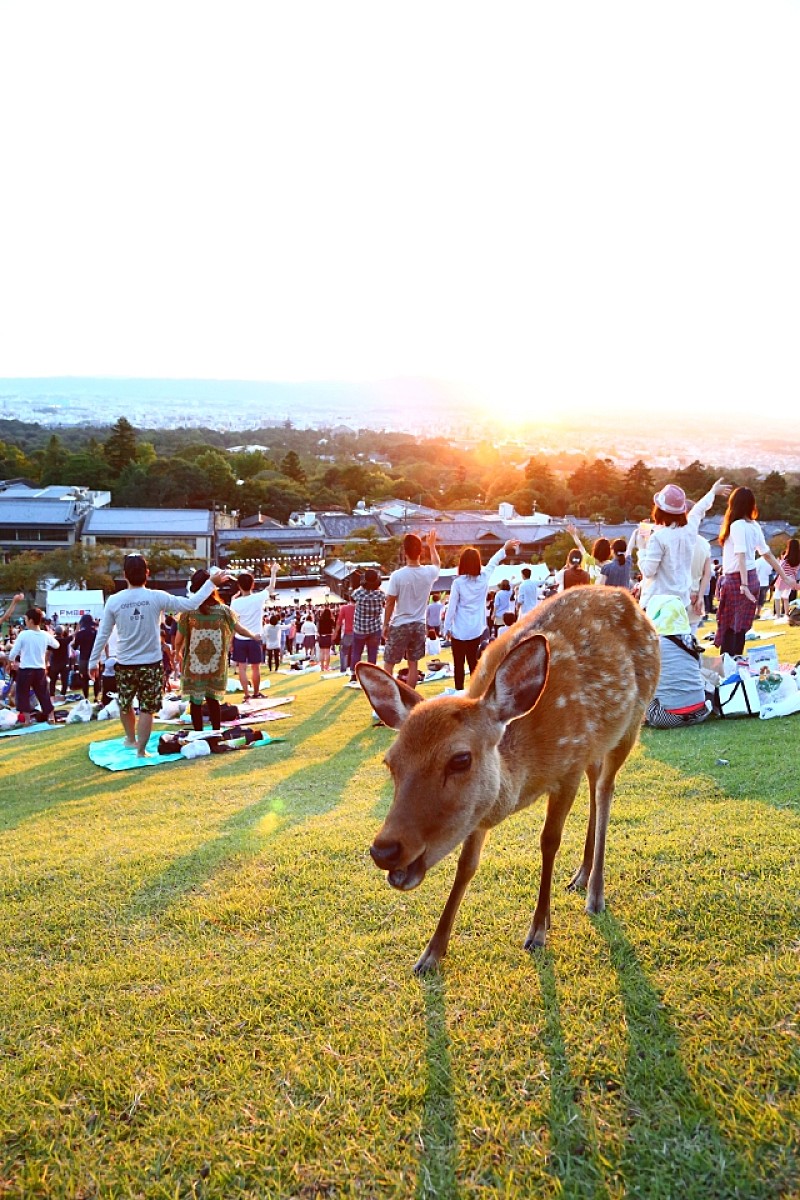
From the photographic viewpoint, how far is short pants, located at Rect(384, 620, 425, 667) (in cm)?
981

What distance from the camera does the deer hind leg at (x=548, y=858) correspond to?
11.7 ft

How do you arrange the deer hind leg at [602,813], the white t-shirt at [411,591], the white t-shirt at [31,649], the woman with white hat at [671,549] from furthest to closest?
the white t-shirt at [31,649] < the white t-shirt at [411,591] < the woman with white hat at [671,549] < the deer hind leg at [602,813]

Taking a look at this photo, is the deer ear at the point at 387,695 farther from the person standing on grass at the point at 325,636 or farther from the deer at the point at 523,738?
the person standing on grass at the point at 325,636

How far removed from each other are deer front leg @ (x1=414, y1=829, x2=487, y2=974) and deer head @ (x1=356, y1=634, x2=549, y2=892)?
1.05 feet

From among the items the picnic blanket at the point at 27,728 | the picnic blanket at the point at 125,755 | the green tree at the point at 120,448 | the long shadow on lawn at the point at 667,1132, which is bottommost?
the picnic blanket at the point at 27,728

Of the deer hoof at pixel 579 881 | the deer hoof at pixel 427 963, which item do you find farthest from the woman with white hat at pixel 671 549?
Result: the deer hoof at pixel 427 963

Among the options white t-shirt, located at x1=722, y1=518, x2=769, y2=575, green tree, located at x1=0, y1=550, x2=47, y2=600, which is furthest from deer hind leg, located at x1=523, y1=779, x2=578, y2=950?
green tree, located at x1=0, y1=550, x2=47, y2=600

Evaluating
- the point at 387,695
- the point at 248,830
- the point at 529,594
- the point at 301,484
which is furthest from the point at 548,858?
the point at 301,484

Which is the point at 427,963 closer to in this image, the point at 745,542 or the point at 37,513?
the point at 745,542

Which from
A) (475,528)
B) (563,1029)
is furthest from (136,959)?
(475,528)

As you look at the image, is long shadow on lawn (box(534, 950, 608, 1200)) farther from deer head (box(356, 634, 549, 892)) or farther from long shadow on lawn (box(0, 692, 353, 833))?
long shadow on lawn (box(0, 692, 353, 833))

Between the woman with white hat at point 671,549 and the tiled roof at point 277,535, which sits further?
the tiled roof at point 277,535

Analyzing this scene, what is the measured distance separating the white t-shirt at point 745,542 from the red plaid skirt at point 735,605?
15 centimetres

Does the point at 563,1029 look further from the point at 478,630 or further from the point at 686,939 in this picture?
the point at 478,630
